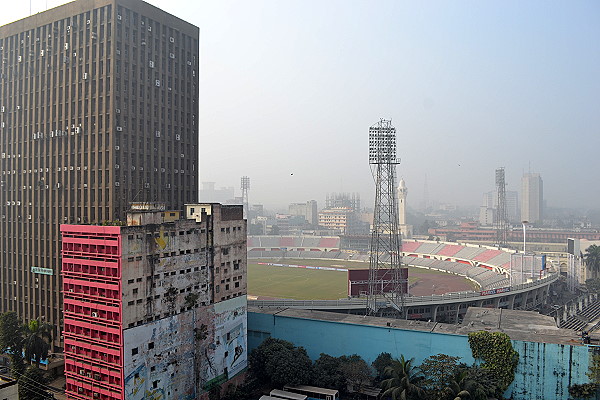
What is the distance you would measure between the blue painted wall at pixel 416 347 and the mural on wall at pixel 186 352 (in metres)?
4.85

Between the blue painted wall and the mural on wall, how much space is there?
485 cm

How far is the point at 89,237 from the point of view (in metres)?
26.5

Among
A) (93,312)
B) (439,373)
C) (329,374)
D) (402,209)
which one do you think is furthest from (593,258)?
(402,209)

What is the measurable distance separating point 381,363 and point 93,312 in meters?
20.1

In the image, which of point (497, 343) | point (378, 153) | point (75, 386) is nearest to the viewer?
point (75, 386)

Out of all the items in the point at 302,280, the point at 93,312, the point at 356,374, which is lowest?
the point at 302,280

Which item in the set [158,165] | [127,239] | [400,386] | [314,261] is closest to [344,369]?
[400,386]

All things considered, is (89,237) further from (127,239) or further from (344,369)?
(344,369)

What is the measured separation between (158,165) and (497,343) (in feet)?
97.8

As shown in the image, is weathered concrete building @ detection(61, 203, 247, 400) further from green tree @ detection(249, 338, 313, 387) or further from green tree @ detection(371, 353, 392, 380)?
green tree @ detection(371, 353, 392, 380)

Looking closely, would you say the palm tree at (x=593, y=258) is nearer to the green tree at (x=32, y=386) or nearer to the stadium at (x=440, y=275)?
the stadium at (x=440, y=275)

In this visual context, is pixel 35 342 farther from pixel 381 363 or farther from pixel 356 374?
pixel 381 363

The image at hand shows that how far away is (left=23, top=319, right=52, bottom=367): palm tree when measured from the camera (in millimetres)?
32062

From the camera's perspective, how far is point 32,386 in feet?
93.0
